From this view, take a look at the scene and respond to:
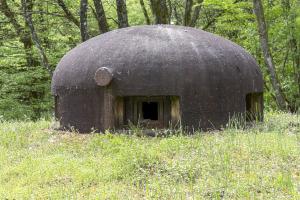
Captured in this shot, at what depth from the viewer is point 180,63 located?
8516 mm

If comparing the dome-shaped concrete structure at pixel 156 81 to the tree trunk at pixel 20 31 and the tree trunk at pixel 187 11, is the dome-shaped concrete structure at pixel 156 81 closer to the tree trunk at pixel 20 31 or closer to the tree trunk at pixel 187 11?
the tree trunk at pixel 187 11

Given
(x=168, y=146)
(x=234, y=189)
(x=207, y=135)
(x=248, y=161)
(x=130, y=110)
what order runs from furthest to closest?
1. (x=130, y=110)
2. (x=207, y=135)
3. (x=168, y=146)
4. (x=248, y=161)
5. (x=234, y=189)

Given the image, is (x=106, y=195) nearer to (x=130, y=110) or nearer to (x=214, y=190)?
(x=214, y=190)

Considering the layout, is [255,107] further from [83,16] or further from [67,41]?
[67,41]

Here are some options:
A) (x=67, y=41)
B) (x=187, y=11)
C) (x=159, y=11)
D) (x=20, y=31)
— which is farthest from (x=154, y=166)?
A: (x=67, y=41)

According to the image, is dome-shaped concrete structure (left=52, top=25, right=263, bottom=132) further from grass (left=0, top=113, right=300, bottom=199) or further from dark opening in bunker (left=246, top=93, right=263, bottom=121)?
dark opening in bunker (left=246, top=93, right=263, bottom=121)

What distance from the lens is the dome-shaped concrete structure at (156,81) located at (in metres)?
8.43

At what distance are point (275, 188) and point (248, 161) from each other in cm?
110

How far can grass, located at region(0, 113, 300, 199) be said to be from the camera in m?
5.17

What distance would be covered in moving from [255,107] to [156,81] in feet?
10.1

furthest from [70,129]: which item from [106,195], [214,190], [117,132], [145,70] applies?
[214,190]

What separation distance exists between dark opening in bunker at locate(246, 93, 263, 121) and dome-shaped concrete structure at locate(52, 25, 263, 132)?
0.69 metres

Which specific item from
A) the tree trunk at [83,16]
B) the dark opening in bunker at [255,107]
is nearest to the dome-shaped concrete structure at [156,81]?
the dark opening in bunker at [255,107]

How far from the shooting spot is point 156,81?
8.36 meters
